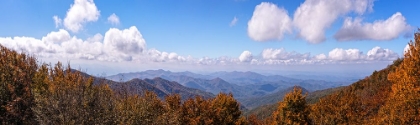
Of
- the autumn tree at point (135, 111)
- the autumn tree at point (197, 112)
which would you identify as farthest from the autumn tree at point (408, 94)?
the autumn tree at point (197, 112)

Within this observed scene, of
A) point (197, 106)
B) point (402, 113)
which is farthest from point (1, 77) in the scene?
point (402, 113)

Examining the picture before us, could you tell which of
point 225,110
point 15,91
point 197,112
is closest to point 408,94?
point 225,110

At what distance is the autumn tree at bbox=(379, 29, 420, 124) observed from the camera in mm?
21734

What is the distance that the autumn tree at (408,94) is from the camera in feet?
71.3

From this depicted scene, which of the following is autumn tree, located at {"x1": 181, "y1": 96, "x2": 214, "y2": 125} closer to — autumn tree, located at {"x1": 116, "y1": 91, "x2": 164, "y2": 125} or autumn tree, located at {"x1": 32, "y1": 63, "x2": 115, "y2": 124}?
autumn tree, located at {"x1": 116, "y1": 91, "x2": 164, "y2": 125}

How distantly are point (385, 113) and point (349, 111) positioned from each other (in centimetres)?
1367

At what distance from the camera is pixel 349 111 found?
3847cm

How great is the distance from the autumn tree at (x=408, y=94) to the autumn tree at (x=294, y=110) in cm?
1295

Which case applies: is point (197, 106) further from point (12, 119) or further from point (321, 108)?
point (12, 119)

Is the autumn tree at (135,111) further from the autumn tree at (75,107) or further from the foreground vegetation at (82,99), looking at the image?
the autumn tree at (75,107)

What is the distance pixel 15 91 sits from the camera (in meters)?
23.4

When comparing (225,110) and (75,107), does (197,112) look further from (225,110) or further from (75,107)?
(75,107)

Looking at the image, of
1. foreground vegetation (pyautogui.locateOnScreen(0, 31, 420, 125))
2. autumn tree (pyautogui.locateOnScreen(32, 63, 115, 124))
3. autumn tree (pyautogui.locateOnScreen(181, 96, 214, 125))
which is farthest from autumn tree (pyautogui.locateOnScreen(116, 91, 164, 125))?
autumn tree (pyautogui.locateOnScreen(181, 96, 214, 125))

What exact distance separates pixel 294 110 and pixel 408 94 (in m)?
16.7
